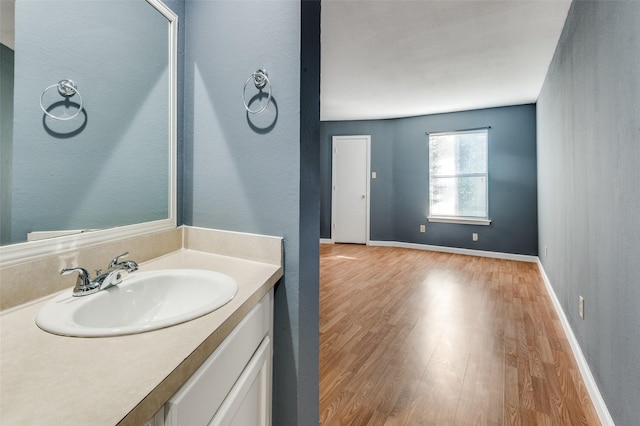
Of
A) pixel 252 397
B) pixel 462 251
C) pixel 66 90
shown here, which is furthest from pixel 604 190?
pixel 462 251

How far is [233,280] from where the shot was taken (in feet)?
2.93

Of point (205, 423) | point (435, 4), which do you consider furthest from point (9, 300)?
point (435, 4)

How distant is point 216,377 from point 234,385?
141 mm

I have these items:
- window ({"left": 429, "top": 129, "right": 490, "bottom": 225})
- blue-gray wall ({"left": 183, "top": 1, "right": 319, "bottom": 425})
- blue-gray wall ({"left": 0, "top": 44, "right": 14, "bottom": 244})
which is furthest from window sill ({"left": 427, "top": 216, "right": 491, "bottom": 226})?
blue-gray wall ({"left": 0, "top": 44, "right": 14, "bottom": 244})

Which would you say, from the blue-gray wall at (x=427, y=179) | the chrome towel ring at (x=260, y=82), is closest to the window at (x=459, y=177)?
the blue-gray wall at (x=427, y=179)

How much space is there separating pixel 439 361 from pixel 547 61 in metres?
3.18

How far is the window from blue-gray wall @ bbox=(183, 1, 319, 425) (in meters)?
4.57

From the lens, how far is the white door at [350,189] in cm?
598

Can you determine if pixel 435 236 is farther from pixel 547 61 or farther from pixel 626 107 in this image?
pixel 626 107

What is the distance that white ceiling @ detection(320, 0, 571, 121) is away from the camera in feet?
7.45

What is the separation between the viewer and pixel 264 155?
1121 mm

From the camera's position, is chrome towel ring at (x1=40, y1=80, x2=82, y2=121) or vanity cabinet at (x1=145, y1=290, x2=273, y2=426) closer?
vanity cabinet at (x1=145, y1=290, x2=273, y2=426)

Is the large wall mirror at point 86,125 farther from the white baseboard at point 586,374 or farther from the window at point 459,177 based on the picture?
the window at point 459,177

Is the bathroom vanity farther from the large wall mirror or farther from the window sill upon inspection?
the window sill
